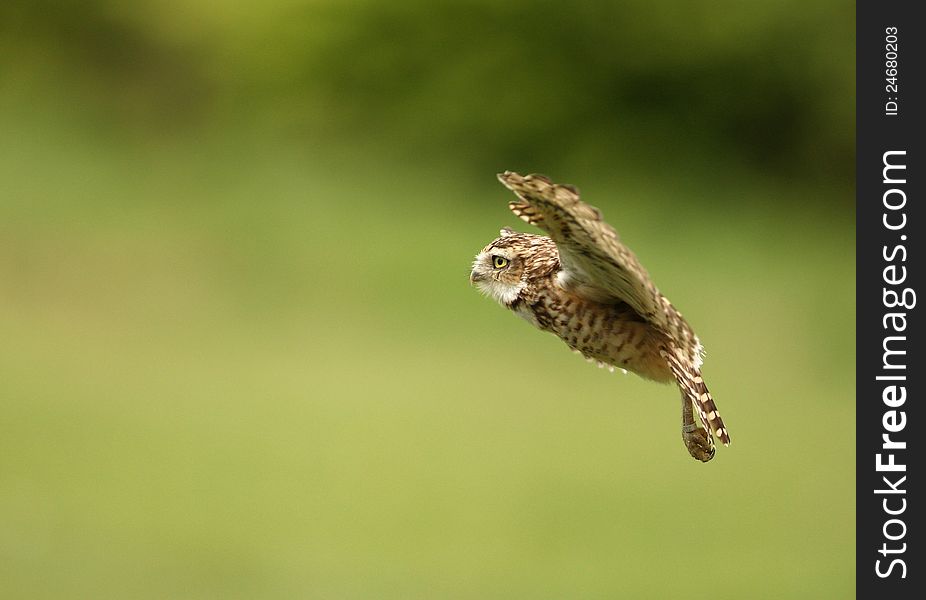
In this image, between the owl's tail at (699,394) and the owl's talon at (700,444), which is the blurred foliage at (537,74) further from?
the owl's tail at (699,394)

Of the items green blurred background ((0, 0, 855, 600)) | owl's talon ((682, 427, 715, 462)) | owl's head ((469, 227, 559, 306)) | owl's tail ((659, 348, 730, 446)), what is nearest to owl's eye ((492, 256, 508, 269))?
owl's head ((469, 227, 559, 306))

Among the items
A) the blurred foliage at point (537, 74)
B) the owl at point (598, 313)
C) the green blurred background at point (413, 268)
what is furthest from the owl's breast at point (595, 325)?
the blurred foliage at point (537, 74)

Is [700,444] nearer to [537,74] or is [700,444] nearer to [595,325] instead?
[595,325]

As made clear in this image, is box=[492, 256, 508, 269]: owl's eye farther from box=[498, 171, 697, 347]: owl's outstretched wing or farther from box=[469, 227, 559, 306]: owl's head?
box=[498, 171, 697, 347]: owl's outstretched wing

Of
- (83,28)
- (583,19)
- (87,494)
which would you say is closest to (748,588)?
(87,494)

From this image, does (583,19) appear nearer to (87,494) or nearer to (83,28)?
(83,28)

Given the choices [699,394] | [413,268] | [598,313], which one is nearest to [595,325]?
[598,313]

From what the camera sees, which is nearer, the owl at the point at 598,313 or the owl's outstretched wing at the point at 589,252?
the owl's outstretched wing at the point at 589,252

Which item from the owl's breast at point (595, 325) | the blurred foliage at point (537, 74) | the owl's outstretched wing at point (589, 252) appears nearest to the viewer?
the owl's outstretched wing at point (589, 252)
